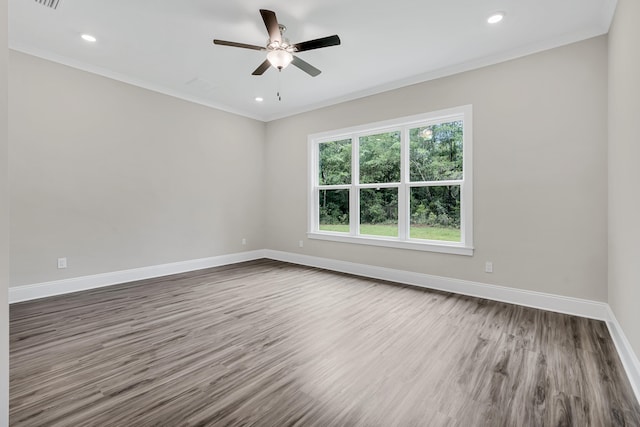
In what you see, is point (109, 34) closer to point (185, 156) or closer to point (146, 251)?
point (185, 156)

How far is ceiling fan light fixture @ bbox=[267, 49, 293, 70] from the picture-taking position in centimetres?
289

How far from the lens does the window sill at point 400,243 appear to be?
3.85 metres

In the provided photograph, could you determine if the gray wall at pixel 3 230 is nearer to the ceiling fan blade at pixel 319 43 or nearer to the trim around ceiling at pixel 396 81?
the ceiling fan blade at pixel 319 43

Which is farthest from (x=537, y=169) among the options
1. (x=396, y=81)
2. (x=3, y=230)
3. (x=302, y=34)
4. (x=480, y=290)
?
(x=3, y=230)

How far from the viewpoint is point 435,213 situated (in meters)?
4.14

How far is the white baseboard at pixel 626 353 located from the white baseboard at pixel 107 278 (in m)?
5.23

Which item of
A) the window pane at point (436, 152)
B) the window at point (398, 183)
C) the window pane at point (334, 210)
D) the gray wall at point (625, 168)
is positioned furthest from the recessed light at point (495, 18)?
the window pane at point (334, 210)

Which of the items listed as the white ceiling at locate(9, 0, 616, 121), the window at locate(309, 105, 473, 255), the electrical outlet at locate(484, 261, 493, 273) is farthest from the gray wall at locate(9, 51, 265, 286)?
Result: the electrical outlet at locate(484, 261, 493, 273)

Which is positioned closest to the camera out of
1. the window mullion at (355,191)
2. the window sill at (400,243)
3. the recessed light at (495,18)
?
the recessed light at (495,18)

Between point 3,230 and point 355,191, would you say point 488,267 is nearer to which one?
point 355,191

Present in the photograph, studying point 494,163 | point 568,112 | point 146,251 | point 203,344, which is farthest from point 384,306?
point 146,251

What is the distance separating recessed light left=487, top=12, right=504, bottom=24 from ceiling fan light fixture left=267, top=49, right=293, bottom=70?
1974 mm

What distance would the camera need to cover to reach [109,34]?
10.2 feet

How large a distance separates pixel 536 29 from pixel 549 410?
3.41 metres
